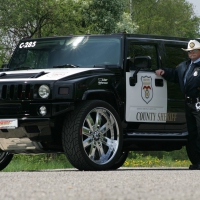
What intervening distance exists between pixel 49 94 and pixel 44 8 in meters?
21.9

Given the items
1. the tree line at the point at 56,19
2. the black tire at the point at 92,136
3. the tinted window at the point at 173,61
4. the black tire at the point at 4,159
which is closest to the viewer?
the black tire at the point at 92,136

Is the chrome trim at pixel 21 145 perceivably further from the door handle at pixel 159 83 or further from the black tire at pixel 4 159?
the door handle at pixel 159 83

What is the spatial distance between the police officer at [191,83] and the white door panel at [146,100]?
20cm

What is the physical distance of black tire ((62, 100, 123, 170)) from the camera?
1052 cm

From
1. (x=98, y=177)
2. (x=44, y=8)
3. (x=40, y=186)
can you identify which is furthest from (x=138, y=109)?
(x=44, y=8)

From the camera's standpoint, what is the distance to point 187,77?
1195cm

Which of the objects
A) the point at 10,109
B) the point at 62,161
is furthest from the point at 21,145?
the point at 62,161

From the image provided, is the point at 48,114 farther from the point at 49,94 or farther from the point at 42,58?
the point at 42,58

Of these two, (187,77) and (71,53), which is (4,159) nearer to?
(71,53)

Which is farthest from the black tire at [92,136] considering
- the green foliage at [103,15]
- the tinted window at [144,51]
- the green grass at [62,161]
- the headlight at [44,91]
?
the green foliage at [103,15]

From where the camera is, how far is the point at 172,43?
12.8 metres

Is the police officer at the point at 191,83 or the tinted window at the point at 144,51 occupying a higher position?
the tinted window at the point at 144,51

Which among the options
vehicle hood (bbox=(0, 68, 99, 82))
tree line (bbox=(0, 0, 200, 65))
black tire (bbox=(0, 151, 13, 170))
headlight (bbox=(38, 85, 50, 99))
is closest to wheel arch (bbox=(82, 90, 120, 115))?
Result: vehicle hood (bbox=(0, 68, 99, 82))

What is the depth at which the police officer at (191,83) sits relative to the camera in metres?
11.9
